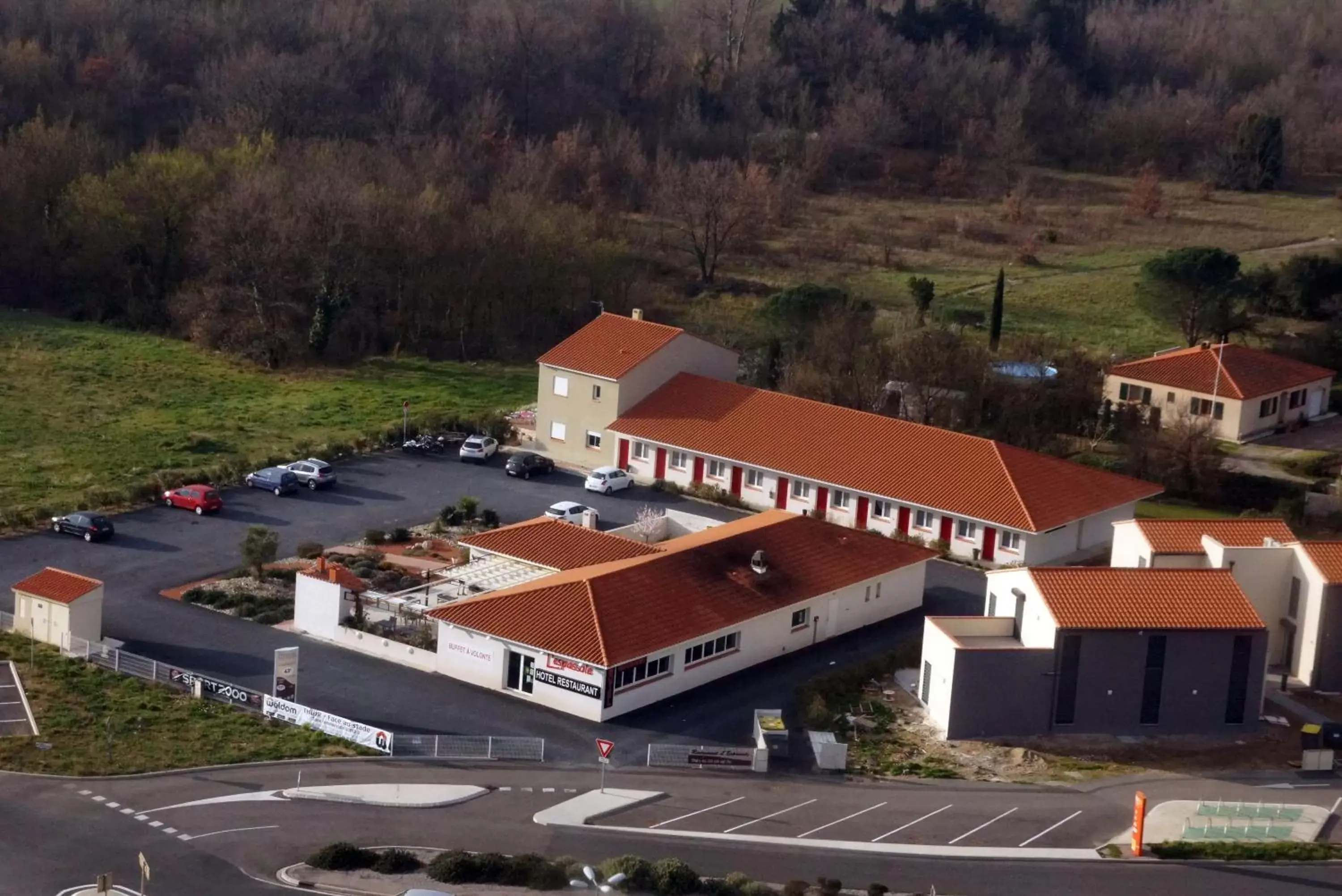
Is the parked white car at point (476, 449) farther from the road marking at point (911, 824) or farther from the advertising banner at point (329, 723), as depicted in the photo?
the road marking at point (911, 824)

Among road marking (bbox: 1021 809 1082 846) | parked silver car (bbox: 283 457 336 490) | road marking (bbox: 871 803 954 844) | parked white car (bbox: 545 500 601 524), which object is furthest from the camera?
parked silver car (bbox: 283 457 336 490)

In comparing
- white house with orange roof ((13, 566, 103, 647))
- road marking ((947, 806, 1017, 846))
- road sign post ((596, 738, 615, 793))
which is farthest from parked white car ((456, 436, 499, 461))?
road marking ((947, 806, 1017, 846))

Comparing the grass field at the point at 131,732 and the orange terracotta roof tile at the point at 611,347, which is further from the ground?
the orange terracotta roof tile at the point at 611,347

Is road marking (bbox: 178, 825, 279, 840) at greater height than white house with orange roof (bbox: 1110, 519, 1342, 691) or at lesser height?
lesser

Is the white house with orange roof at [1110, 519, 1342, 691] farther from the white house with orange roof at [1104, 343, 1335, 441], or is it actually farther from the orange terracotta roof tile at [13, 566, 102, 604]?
the orange terracotta roof tile at [13, 566, 102, 604]

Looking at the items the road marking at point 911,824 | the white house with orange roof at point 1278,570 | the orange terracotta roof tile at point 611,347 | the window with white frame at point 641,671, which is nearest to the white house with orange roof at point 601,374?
the orange terracotta roof tile at point 611,347

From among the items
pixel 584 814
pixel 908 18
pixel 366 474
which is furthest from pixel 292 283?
pixel 908 18

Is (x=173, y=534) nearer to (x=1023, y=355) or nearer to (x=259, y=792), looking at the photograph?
(x=259, y=792)
